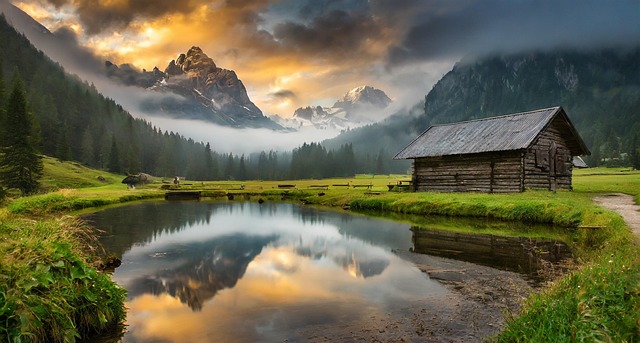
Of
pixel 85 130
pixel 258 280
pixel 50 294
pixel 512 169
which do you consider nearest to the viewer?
pixel 50 294

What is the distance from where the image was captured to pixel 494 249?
19203 millimetres

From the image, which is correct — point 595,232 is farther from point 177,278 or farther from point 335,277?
point 177,278

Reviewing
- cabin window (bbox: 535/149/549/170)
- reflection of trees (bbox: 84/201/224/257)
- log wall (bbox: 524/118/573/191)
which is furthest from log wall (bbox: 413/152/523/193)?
reflection of trees (bbox: 84/201/224/257)

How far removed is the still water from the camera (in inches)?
409

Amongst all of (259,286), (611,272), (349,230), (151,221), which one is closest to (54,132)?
(151,221)

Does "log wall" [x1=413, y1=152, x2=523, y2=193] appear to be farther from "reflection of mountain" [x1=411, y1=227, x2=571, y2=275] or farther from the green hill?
the green hill

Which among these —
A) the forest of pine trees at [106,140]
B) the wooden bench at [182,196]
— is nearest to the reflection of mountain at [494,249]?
the wooden bench at [182,196]

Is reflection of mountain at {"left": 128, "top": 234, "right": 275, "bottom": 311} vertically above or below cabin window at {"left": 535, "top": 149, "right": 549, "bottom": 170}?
below

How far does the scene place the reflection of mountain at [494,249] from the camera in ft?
53.3

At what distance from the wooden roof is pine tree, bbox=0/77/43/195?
5624cm

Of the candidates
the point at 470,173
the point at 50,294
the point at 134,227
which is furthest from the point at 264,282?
→ the point at 470,173

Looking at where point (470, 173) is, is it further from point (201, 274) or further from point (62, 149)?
point (62, 149)

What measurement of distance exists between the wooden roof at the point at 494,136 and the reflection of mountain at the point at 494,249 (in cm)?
1766

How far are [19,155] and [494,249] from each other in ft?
222
